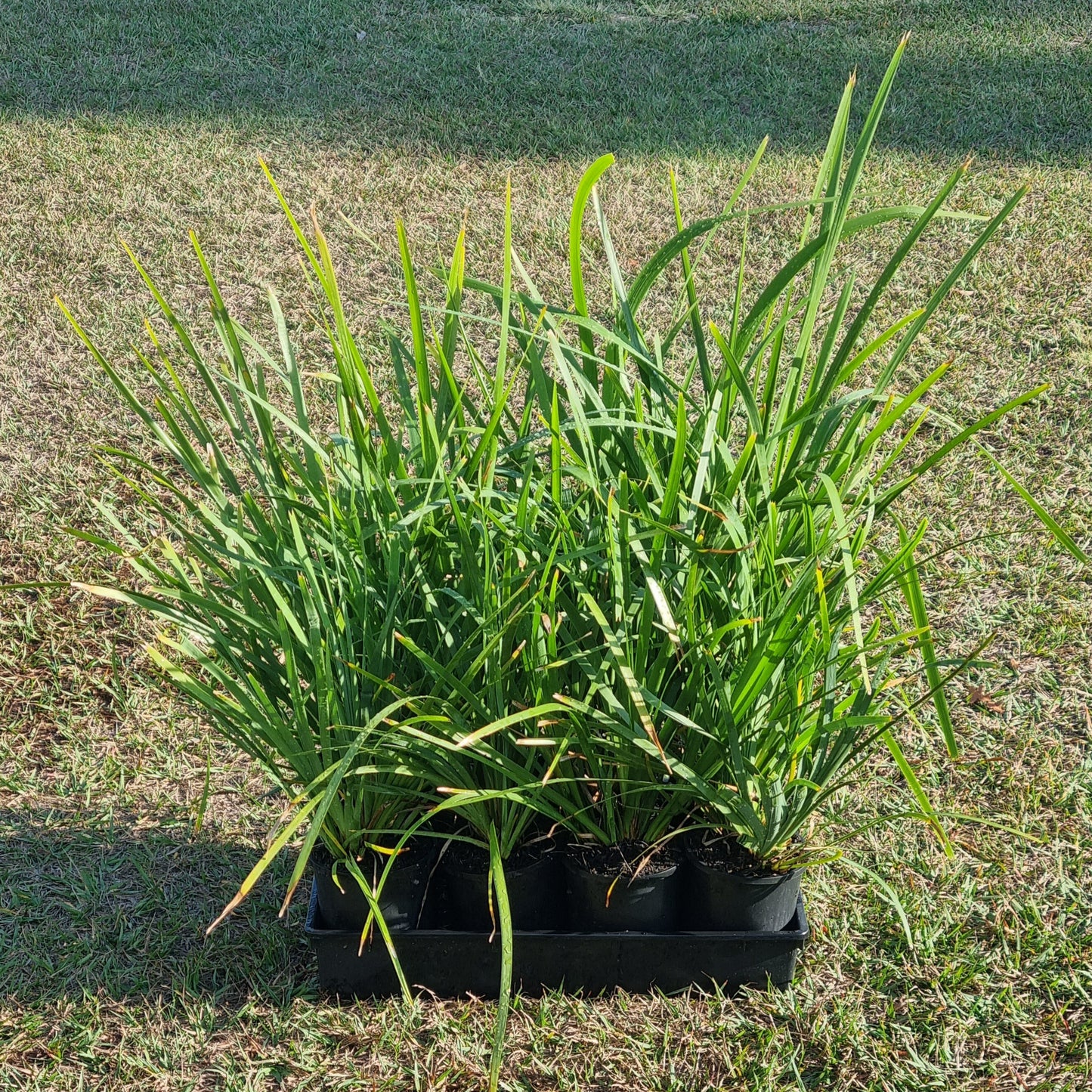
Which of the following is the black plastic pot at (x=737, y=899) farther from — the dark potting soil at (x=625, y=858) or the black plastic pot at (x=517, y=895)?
the black plastic pot at (x=517, y=895)

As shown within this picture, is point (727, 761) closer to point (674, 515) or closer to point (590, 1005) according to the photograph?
point (674, 515)

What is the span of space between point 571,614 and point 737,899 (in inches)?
17.7

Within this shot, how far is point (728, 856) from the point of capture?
1.54 meters

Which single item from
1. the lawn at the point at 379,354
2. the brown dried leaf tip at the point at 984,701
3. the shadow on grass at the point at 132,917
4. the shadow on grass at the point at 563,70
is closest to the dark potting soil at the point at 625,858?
the lawn at the point at 379,354

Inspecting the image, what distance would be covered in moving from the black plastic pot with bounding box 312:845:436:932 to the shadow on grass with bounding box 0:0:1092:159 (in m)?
3.54

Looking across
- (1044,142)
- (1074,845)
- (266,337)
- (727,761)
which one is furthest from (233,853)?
(1044,142)

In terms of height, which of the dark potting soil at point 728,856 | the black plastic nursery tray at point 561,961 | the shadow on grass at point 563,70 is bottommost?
the black plastic nursery tray at point 561,961

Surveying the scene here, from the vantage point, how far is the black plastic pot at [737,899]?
1.50 m

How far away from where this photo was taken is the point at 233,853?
6.20 feet

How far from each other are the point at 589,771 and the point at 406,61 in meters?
4.69

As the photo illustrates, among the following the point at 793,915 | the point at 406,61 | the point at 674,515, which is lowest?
the point at 793,915

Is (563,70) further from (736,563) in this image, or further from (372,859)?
(372,859)

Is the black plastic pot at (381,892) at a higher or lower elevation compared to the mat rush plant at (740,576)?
lower

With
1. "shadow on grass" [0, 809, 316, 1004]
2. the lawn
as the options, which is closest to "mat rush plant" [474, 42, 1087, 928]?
the lawn
